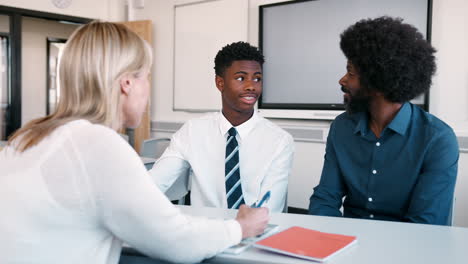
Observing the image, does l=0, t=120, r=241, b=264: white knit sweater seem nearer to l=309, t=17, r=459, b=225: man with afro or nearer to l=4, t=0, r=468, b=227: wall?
l=309, t=17, r=459, b=225: man with afro

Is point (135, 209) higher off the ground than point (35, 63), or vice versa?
point (35, 63)

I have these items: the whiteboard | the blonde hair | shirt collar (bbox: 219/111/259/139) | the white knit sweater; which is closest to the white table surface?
the white knit sweater

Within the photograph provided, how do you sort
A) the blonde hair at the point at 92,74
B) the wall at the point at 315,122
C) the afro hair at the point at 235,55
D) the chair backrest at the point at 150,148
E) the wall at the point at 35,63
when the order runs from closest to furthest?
the blonde hair at the point at 92,74
the afro hair at the point at 235,55
the wall at the point at 315,122
the chair backrest at the point at 150,148
the wall at the point at 35,63

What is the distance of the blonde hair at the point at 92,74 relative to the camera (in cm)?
106

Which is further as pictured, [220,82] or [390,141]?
[220,82]

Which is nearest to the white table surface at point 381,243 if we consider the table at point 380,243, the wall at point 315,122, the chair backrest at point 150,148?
the table at point 380,243

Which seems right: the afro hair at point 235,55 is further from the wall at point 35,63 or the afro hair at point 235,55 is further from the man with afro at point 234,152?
the wall at point 35,63

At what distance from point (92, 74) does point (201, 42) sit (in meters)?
4.45

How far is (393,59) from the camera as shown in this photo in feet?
5.55

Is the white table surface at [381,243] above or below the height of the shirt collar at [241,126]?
below

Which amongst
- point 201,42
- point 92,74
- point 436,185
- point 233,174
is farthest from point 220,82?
point 201,42

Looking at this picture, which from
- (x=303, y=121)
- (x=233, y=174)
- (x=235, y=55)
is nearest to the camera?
(x=233, y=174)

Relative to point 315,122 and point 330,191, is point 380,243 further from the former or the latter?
point 315,122

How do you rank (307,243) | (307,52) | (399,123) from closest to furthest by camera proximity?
(307,243), (399,123), (307,52)
